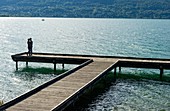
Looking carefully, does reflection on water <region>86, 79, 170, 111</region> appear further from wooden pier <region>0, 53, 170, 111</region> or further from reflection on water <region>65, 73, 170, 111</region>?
wooden pier <region>0, 53, 170, 111</region>

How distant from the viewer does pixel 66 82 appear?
2553 cm

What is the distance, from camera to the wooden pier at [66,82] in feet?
64.0

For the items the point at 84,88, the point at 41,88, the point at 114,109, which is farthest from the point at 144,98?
the point at 41,88

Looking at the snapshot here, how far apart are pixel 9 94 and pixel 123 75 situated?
14.5 metres

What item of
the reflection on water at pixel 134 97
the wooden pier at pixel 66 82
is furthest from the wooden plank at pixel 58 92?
the reflection on water at pixel 134 97

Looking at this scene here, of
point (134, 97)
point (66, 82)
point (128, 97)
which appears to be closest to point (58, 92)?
point (66, 82)

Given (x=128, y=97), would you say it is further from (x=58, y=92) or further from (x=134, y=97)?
(x=58, y=92)

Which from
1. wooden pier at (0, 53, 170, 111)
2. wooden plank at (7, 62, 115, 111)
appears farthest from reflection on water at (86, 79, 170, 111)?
wooden plank at (7, 62, 115, 111)

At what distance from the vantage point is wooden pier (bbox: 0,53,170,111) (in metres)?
19.5

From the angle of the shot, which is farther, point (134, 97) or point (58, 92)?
point (134, 97)

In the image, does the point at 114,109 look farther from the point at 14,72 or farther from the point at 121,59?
the point at 14,72

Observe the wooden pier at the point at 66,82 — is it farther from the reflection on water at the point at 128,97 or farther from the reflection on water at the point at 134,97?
the reflection on water at the point at 134,97

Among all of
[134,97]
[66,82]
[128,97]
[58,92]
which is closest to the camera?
[58,92]

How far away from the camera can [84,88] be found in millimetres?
23469
